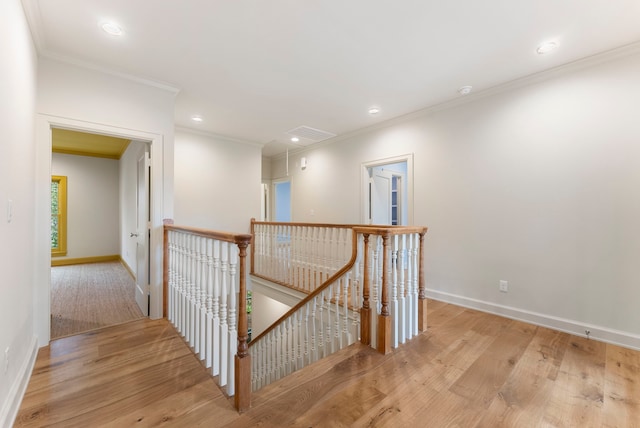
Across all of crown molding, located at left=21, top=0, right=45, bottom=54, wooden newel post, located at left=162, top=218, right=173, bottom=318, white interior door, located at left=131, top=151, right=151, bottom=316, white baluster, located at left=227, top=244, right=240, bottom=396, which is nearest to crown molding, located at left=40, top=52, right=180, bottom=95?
crown molding, located at left=21, top=0, right=45, bottom=54

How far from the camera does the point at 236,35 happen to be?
2182mm

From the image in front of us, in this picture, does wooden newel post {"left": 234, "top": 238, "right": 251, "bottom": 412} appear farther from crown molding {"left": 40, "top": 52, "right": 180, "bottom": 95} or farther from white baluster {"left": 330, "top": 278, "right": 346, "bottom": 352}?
crown molding {"left": 40, "top": 52, "right": 180, "bottom": 95}

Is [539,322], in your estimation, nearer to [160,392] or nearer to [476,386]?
[476,386]

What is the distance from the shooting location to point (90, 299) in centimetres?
352

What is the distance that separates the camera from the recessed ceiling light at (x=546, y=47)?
2273 mm

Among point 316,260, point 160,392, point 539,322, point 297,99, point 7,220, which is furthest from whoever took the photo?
point 316,260

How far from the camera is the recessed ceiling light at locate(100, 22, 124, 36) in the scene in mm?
2039

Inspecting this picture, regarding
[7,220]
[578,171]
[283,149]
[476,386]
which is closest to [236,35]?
[7,220]

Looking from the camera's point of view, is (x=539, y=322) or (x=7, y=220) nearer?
(x=7, y=220)

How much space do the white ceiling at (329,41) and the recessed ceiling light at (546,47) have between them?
0.05 meters

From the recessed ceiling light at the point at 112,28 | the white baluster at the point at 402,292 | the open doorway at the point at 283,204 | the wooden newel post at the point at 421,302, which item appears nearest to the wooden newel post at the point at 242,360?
the white baluster at the point at 402,292

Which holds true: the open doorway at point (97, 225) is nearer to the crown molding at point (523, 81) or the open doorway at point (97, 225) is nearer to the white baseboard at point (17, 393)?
the white baseboard at point (17, 393)

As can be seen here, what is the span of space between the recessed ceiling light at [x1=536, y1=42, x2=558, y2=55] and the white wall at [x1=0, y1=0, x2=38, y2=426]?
11.8ft

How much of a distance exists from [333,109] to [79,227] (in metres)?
6.22
